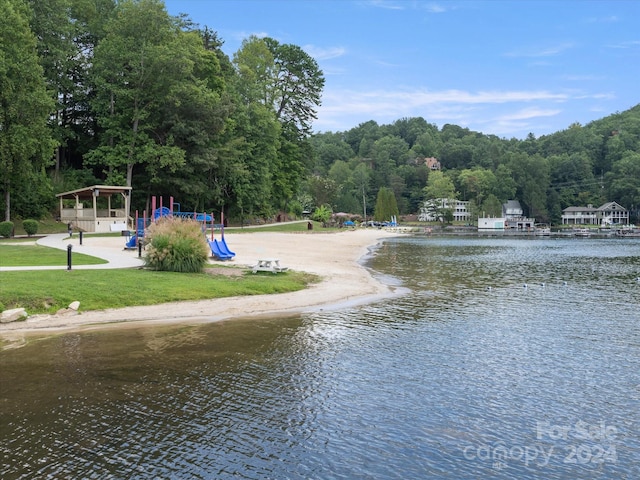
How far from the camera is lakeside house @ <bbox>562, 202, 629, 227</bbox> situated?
134m

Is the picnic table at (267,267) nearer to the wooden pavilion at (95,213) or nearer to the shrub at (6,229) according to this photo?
the shrub at (6,229)

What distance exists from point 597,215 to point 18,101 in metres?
139

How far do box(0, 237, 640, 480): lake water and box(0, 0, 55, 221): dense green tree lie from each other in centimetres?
3175

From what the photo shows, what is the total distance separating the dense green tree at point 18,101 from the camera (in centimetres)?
3741

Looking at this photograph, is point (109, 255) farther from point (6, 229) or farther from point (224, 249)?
point (6, 229)

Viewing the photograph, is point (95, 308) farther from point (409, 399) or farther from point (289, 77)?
point (289, 77)

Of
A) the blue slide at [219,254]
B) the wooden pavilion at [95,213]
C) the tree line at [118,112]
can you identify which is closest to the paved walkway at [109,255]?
the blue slide at [219,254]

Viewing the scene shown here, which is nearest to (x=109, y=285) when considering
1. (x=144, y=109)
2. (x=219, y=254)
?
(x=219, y=254)

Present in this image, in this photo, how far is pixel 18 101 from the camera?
37.9m

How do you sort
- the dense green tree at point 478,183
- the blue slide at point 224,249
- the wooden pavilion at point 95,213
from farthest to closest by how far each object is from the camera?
the dense green tree at point 478,183 < the wooden pavilion at point 95,213 < the blue slide at point 224,249

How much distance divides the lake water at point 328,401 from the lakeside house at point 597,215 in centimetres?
13662

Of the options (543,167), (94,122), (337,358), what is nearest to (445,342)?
(337,358)

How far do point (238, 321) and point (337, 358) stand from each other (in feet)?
15.2

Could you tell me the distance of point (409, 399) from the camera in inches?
340
